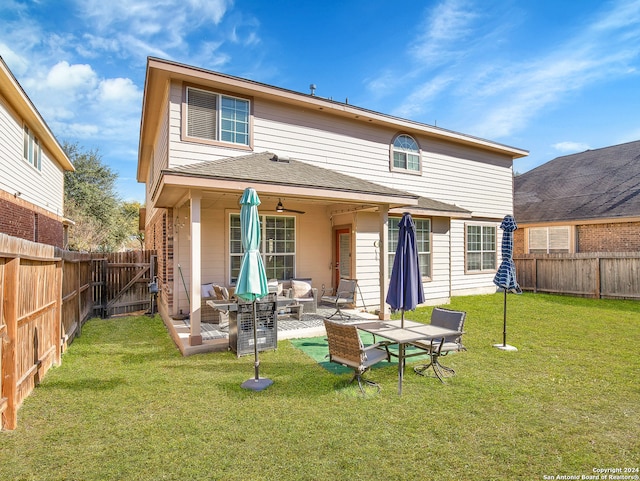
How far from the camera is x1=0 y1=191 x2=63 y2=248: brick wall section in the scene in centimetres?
984

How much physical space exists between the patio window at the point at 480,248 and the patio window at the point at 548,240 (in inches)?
158

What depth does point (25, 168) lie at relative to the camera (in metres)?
11.7

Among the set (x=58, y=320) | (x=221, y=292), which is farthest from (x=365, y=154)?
(x=58, y=320)

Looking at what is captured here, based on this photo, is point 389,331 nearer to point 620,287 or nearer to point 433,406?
point 433,406

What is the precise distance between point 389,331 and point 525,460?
242 centimetres

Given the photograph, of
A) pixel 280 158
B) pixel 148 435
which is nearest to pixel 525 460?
pixel 148 435

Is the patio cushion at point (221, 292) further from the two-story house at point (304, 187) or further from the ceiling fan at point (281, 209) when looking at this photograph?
the ceiling fan at point (281, 209)

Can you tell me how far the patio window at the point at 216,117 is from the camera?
311 inches

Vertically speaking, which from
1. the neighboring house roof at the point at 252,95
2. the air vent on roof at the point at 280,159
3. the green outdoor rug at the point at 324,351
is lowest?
the green outdoor rug at the point at 324,351

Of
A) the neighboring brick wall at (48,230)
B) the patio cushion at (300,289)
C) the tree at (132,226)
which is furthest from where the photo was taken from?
the tree at (132,226)

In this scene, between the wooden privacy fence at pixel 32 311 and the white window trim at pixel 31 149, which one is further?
the white window trim at pixel 31 149

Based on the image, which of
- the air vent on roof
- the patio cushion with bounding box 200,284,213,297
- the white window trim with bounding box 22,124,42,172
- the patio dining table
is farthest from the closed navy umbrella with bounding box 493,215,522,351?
the white window trim with bounding box 22,124,42,172

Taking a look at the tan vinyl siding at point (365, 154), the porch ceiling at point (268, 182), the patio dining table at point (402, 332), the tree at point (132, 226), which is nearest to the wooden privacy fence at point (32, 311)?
the porch ceiling at point (268, 182)

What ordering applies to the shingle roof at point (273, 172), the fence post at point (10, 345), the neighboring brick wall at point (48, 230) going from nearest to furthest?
the fence post at point (10, 345)
the shingle roof at point (273, 172)
the neighboring brick wall at point (48, 230)
